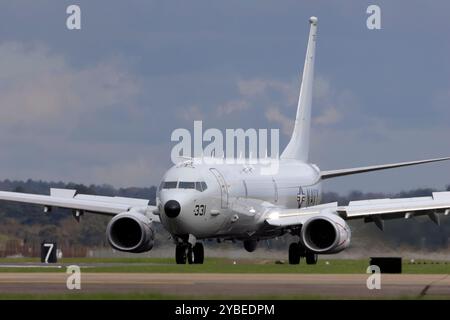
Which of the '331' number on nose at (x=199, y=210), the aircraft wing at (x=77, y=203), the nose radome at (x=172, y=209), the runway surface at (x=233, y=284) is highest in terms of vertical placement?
the aircraft wing at (x=77, y=203)

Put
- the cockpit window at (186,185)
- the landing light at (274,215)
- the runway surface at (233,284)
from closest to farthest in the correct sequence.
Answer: the runway surface at (233,284)
the cockpit window at (186,185)
the landing light at (274,215)

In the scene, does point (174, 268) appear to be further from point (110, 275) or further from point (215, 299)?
point (215, 299)

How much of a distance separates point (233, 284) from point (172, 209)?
18.7 meters

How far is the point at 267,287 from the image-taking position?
36.8 metres

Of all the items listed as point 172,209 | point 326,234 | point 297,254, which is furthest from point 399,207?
point 172,209

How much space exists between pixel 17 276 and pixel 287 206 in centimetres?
2824

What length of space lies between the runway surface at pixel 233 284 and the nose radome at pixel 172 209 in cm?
1060

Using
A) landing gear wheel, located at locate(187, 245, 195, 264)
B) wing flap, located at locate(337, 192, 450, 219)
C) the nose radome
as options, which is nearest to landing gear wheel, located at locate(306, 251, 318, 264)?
wing flap, located at locate(337, 192, 450, 219)

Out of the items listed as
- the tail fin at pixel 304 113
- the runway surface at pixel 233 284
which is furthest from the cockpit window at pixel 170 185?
the tail fin at pixel 304 113

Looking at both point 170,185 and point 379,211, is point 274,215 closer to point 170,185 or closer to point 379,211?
point 379,211

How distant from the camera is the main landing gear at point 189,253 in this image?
58.9 meters

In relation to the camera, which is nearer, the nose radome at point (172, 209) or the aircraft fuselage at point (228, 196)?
the nose radome at point (172, 209)

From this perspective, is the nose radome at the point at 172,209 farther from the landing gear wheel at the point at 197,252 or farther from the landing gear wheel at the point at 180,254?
the landing gear wheel at the point at 197,252
